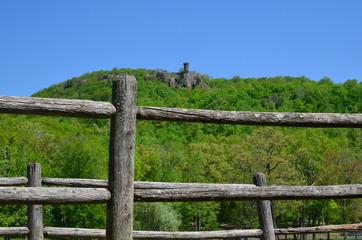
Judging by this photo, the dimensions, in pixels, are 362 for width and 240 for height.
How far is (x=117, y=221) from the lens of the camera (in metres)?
3.32

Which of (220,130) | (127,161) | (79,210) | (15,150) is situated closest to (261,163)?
(79,210)

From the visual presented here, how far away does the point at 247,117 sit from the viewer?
12.2 ft

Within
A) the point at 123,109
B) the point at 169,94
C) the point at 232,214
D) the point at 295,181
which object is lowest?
the point at 232,214

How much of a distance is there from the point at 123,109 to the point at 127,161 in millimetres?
351

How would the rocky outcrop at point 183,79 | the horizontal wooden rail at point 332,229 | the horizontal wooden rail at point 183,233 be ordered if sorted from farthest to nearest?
the rocky outcrop at point 183,79 → the horizontal wooden rail at point 183,233 → the horizontal wooden rail at point 332,229

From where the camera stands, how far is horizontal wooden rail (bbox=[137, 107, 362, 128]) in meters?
3.52

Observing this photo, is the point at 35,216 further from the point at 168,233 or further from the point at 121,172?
the point at 121,172

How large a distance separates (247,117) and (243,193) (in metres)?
0.56

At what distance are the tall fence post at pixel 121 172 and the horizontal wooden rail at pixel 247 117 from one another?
0.47ft

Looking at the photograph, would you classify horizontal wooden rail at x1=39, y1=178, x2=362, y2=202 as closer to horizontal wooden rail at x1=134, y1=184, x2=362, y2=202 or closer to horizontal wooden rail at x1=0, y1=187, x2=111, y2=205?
horizontal wooden rail at x1=134, y1=184, x2=362, y2=202

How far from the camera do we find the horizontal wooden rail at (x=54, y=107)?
10.2 ft

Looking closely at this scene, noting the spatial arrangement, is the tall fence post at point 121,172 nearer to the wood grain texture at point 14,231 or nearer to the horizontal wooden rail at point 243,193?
the horizontal wooden rail at point 243,193

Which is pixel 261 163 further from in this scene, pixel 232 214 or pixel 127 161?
pixel 127 161

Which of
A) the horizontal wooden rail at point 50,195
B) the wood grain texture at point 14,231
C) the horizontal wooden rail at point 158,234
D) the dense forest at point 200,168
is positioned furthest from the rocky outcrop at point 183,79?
the horizontal wooden rail at point 50,195
